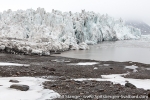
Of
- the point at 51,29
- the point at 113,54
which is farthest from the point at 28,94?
the point at 51,29

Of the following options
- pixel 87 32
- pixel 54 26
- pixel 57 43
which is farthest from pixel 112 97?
pixel 87 32

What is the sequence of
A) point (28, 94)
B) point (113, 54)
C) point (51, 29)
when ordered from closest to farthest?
point (28, 94) → point (113, 54) → point (51, 29)

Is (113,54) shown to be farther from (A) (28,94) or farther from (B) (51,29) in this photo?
(A) (28,94)

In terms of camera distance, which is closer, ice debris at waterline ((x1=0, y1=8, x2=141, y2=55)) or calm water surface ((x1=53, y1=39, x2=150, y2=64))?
calm water surface ((x1=53, y1=39, x2=150, y2=64))

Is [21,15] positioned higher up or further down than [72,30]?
higher up

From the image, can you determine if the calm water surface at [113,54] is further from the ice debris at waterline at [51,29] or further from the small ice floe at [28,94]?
the small ice floe at [28,94]

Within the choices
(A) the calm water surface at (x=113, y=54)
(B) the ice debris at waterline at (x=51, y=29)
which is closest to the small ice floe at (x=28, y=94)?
(A) the calm water surface at (x=113, y=54)

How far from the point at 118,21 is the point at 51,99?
9447 cm

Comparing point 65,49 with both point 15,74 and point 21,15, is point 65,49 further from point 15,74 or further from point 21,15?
point 15,74

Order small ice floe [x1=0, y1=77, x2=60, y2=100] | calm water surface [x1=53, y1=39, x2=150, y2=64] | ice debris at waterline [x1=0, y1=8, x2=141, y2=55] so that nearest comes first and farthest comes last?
1. small ice floe [x1=0, y1=77, x2=60, y2=100]
2. calm water surface [x1=53, y1=39, x2=150, y2=64]
3. ice debris at waterline [x1=0, y1=8, x2=141, y2=55]

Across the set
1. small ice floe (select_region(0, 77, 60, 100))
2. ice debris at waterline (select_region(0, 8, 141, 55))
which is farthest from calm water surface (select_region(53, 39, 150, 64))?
small ice floe (select_region(0, 77, 60, 100))

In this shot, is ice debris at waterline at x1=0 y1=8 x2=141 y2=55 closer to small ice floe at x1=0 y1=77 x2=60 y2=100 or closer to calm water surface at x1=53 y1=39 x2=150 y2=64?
calm water surface at x1=53 y1=39 x2=150 y2=64

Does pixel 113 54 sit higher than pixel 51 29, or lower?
lower

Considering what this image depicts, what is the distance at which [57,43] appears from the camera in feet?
168
